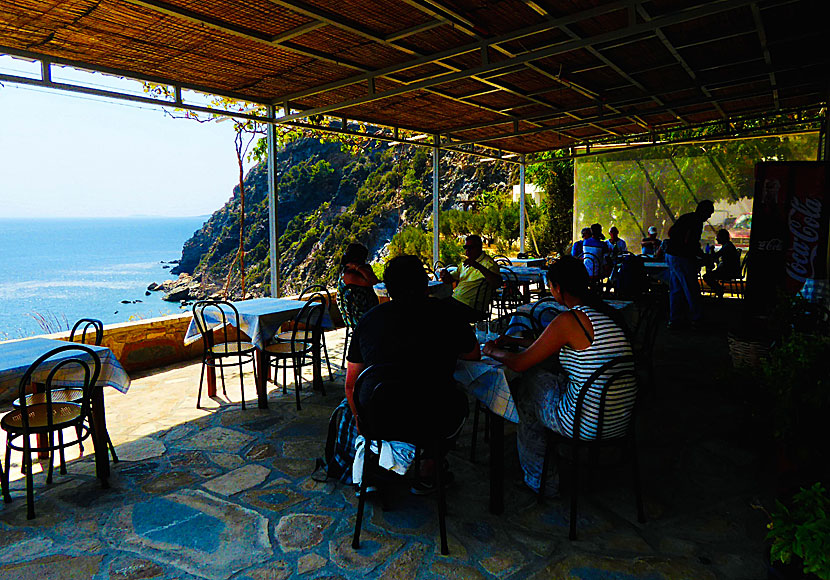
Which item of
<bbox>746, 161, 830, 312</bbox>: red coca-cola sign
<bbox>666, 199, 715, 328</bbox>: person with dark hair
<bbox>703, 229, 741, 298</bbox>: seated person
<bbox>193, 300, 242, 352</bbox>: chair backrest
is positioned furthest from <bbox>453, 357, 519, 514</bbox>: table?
<bbox>703, 229, 741, 298</bbox>: seated person

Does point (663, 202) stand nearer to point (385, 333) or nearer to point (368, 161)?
point (385, 333)

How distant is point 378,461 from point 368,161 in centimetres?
4503

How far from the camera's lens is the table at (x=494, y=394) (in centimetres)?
256

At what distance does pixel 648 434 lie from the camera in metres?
3.73

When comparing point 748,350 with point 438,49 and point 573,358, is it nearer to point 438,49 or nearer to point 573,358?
point 573,358

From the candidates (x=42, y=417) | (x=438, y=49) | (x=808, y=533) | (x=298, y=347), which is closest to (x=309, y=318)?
(x=298, y=347)

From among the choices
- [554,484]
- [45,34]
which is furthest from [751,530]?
[45,34]

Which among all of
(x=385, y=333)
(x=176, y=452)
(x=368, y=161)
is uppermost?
(x=368, y=161)

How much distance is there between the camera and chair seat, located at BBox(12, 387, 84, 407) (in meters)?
3.36

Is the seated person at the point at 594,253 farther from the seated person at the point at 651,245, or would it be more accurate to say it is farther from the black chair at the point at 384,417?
the black chair at the point at 384,417

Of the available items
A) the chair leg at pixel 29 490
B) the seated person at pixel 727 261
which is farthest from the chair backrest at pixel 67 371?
the seated person at pixel 727 261

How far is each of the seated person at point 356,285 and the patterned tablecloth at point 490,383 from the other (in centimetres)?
223

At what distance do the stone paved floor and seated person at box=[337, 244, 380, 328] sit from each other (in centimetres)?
119

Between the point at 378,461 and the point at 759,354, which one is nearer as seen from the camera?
the point at 378,461
